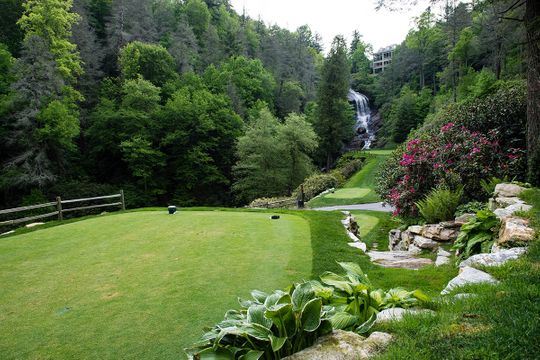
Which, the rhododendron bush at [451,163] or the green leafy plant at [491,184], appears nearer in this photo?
the green leafy plant at [491,184]

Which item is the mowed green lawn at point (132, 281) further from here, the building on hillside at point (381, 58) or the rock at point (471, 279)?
the building on hillside at point (381, 58)

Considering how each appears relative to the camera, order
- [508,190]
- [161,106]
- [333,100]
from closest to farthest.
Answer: [508,190]
[161,106]
[333,100]

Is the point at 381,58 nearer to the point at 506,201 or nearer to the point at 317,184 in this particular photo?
the point at 317,184

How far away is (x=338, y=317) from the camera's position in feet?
8.27

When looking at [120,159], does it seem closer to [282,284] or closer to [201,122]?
[201,122]

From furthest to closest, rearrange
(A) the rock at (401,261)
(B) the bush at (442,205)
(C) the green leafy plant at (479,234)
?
1. (B) the bush at (442,205)
2. (A) the rock at (401,261)
3. (C) the green leafy plant at (479,234)

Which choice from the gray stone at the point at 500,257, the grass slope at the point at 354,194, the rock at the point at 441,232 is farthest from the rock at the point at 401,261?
the grass slope at the point at 354,194

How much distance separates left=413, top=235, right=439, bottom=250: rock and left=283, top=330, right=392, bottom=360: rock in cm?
495

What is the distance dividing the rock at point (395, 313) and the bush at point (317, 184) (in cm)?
2064

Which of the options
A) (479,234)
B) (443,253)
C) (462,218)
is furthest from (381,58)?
(479,234)

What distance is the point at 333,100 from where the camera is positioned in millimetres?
36156

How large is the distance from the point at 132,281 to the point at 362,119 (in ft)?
168

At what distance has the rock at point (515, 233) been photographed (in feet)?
12.7

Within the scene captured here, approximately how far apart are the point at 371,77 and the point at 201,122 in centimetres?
4555
